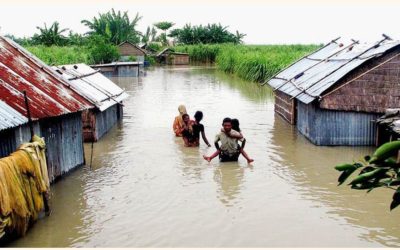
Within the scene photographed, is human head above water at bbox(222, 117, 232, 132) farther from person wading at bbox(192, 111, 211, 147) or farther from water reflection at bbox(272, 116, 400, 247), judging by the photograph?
person wading at bbox(192, 111, 211, 147)

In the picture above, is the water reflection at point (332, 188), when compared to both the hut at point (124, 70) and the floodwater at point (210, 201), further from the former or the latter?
the hut at point (124, 70)

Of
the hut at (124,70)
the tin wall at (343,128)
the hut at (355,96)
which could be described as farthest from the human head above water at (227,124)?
the hut at (124,70)

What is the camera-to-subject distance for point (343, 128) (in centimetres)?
1195

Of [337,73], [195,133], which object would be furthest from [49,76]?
[337,73]

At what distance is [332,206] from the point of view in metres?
7.93

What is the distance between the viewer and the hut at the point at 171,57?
167 ft

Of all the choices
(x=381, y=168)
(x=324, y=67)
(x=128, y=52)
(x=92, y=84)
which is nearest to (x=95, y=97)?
(x=92, y=84)

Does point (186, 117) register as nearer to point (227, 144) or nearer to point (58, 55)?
point (227, 144)

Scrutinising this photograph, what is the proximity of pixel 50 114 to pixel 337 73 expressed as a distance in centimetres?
733

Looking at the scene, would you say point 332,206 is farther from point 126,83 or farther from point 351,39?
point 126,83

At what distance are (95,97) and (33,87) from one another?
4186 mm

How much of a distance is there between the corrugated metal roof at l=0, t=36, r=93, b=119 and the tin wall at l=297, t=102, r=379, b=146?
5.58 m

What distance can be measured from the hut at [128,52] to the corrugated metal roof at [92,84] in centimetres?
2635

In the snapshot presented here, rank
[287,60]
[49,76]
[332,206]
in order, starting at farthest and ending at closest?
1. [287,60]
2. [49,76]
3. [332,206]
